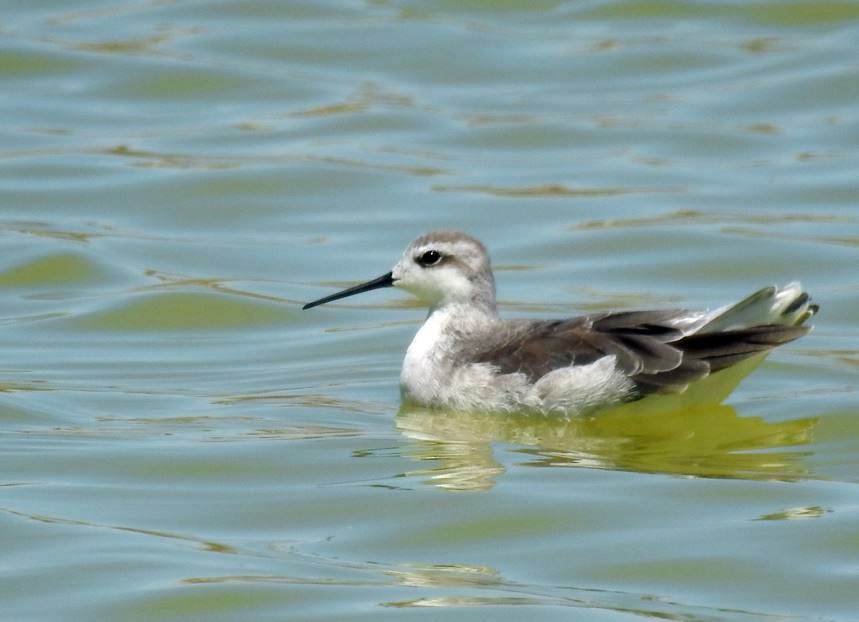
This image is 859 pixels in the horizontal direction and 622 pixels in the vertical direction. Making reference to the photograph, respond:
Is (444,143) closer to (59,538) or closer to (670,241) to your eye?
(670,241)

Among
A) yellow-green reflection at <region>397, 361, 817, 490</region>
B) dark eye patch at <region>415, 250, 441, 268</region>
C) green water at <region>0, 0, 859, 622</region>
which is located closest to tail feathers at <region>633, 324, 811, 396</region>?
yellow-green reflection at <region>397, 361, 817, 490</region>

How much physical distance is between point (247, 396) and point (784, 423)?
3818 millimetres

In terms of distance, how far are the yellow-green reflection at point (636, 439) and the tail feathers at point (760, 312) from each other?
1.10 feet

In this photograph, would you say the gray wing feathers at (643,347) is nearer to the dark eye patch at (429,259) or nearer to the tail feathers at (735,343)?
the tail feathers at (735,343)

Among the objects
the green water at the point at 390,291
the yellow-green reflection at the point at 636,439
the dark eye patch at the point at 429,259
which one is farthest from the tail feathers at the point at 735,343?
the dark eye patch at the point at 429,259

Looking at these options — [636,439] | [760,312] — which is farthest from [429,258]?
[760,312]

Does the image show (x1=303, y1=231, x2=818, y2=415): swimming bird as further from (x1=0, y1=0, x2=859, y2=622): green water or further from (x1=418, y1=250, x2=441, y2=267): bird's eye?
(x1=0, y1=0, x2=859, y2=622): green water

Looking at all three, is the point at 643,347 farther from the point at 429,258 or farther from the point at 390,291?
the point at 390,291

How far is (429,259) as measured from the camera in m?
13.5

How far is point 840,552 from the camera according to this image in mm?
9836

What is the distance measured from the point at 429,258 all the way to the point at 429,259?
0.03ft

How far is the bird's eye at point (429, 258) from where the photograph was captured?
1350cm

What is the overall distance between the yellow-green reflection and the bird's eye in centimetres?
106

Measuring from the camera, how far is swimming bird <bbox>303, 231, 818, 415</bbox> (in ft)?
39.4
